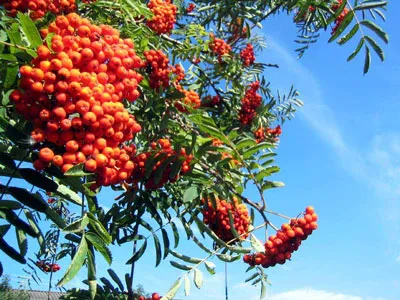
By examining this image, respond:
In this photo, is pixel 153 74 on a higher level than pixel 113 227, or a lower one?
higher

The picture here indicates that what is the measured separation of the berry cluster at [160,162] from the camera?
85.2 inches

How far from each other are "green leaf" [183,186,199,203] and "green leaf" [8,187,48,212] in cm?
78

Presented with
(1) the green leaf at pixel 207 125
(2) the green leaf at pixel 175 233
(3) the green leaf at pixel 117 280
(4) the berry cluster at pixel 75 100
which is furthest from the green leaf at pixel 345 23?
(3) the green leaf at pixel 117 280

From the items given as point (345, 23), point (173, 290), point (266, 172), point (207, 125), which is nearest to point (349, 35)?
point (345, 23)

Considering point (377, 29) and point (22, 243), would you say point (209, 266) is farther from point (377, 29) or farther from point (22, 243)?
point (377, 29)

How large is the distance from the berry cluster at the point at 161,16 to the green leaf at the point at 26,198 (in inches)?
72.4

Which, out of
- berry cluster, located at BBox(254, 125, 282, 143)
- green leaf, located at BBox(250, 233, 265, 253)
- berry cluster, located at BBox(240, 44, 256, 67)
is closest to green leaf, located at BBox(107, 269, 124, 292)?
green leaf, located at BBox(250, 233, 265, 253)

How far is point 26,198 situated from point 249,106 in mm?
3356

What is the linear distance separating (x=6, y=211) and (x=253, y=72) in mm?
4020

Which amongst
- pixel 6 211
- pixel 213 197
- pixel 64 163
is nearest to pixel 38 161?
pixel 64 163

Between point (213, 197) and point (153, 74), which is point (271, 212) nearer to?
point (213, 197)

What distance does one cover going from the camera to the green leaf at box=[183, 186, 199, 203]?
238 cm

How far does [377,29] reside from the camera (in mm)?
2678

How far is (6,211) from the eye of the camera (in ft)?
5.84
